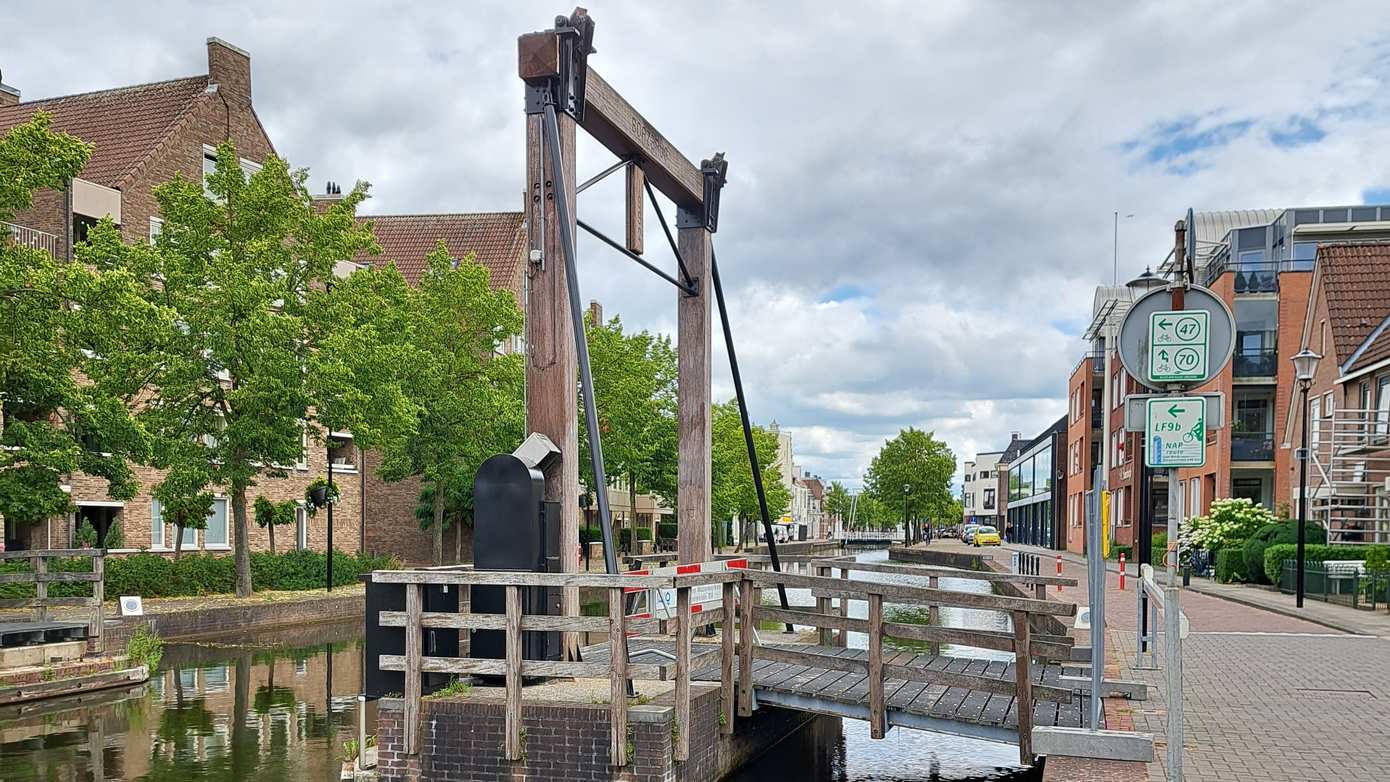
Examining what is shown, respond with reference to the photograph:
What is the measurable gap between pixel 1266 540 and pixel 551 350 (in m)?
29.0

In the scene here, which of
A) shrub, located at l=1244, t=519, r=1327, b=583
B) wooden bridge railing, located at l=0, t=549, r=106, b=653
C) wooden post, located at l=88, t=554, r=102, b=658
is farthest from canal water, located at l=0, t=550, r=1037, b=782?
shrub, located at l=1244, t=519, r=1327, b=583

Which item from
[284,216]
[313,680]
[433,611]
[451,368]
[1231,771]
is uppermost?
[284,216]

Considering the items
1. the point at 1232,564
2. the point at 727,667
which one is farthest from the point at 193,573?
the point at 1232,564

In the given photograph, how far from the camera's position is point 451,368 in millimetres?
35750

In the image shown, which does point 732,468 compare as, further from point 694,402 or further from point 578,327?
point 578,327

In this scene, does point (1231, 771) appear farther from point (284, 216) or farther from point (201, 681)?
point (284, 216)

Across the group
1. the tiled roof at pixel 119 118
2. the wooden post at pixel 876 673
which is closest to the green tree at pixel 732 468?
the tiled roof at pixel 119 118

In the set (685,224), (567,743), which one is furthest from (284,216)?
(567,743)

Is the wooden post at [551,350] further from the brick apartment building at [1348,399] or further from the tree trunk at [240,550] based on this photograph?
the brick apartment building at [1348,399]

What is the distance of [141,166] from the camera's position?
31828 millimetres

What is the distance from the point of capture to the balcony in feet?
151

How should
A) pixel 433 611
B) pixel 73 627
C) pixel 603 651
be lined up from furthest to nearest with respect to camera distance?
pixel 73 627 → pixel 603 651 → pixel 433 611

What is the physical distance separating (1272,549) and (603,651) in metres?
24.4

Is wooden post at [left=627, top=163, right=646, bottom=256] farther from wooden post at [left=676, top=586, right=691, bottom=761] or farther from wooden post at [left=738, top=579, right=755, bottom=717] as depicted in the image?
wooden post at [left=676, top=586, right=691, bottom=761]
